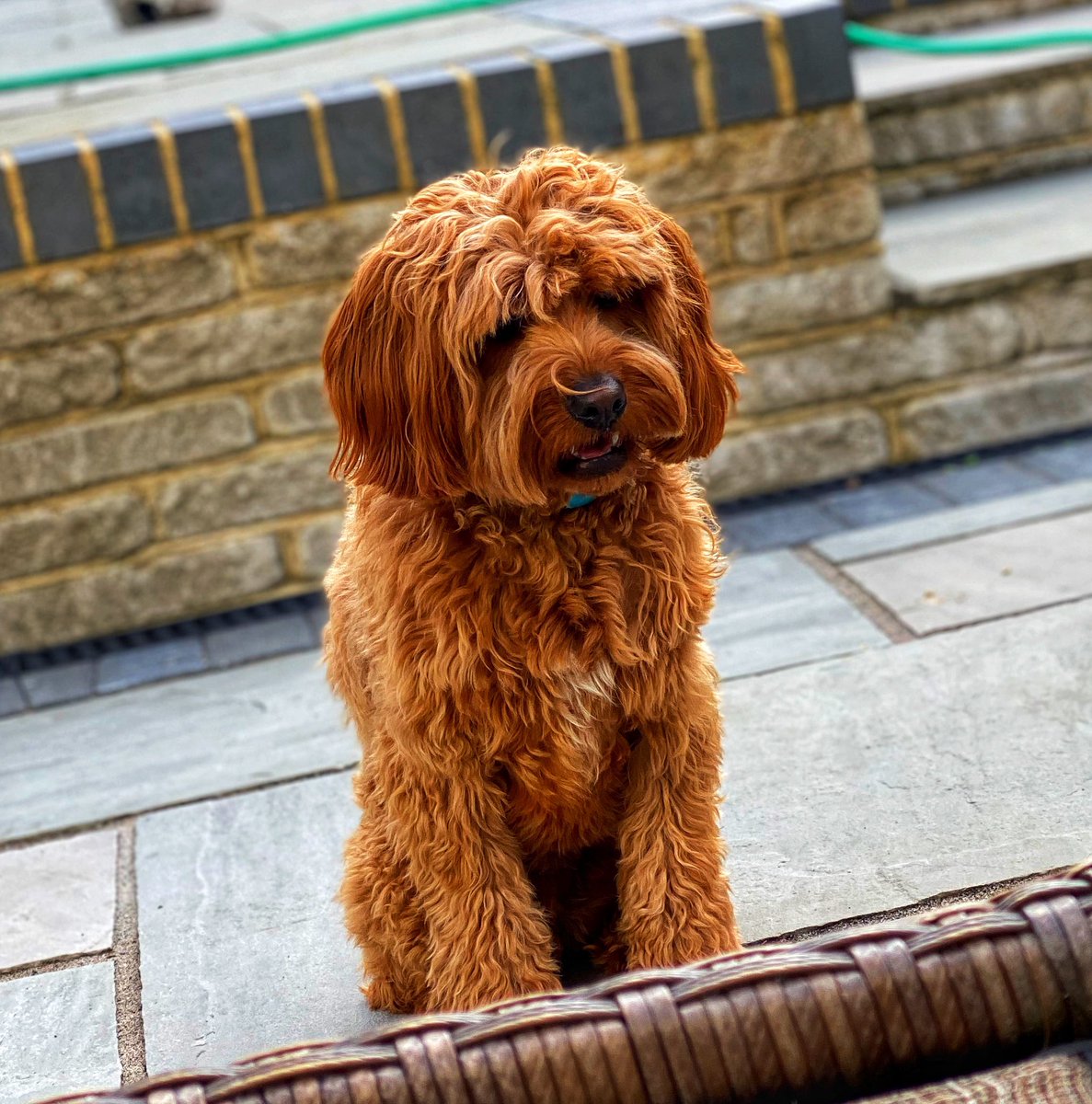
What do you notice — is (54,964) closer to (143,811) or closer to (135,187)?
(143,811)

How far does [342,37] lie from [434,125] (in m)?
1.87

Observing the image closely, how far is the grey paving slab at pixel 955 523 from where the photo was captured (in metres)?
4.44

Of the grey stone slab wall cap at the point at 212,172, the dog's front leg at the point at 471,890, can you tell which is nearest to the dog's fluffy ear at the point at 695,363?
the dog's front leg at the point at 471,890

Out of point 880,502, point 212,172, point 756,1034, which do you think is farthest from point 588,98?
point 756,1034

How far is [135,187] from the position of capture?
180 inches

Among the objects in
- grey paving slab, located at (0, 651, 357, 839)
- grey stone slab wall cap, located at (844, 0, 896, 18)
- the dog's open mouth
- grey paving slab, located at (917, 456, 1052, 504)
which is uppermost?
grey stone slab wall cap, located at (844, 0, 896, 18)

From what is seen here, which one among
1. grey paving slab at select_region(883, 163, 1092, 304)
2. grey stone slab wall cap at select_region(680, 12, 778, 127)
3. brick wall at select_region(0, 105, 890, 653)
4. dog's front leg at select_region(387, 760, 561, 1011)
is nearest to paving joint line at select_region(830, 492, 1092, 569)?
brick wall at select_region(0, 105, 890, 653)

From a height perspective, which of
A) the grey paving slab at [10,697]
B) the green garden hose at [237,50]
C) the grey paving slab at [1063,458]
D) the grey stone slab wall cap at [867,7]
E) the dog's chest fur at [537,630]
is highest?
the green garden hose at [237,50]

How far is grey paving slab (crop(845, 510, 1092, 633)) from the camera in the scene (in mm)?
3863

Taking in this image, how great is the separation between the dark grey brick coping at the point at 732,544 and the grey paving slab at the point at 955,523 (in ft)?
0.34

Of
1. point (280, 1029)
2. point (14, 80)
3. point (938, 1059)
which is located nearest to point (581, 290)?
point (938, 1059)

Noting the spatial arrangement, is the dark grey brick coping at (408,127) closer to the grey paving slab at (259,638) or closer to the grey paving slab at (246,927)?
the grey paving slab at (259,638)

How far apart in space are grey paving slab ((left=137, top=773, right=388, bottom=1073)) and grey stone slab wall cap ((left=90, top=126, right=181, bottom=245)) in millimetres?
1886

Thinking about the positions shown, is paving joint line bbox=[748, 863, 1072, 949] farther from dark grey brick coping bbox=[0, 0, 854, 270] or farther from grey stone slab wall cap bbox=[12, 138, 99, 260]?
grey stone slab wall cap bbox=[12, 138, 99, 260]
